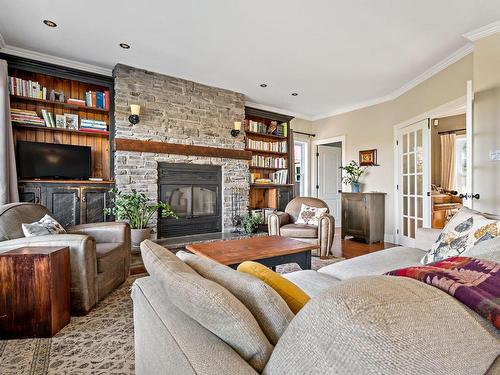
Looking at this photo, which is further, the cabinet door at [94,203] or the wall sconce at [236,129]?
the wall sconce at [236,129]

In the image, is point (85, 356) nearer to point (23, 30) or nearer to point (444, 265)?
point (444, 265)

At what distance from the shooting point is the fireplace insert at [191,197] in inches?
159

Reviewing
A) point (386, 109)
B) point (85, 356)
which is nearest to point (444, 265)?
point (85, 356)

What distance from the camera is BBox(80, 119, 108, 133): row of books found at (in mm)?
3592

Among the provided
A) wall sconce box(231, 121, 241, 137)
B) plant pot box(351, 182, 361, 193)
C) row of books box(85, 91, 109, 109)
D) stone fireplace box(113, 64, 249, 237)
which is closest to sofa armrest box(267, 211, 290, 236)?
stone fireplace box(113, 64, 249, 237)

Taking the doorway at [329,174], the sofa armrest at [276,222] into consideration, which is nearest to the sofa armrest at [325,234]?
the sofa armrest at [276,222]

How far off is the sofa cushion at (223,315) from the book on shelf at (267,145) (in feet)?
15.2

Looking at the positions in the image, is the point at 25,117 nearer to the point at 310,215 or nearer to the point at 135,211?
the point at 135,211

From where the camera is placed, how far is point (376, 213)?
467cm

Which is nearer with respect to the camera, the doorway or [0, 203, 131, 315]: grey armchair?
[0, 203, 131, 315]: grey armchair

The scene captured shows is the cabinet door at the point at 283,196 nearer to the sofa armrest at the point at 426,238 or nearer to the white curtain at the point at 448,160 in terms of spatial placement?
the white curtain at the point at 448,160

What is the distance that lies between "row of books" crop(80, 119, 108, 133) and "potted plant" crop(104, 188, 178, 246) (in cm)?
88

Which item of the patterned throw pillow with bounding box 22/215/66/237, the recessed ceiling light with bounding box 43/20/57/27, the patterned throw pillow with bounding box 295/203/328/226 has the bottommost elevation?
the patterned throw pillow with bounding box 295/203/328/226

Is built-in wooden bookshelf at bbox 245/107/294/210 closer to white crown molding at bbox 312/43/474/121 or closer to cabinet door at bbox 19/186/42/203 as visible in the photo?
white crown molding at bbox 312/43/474/121
